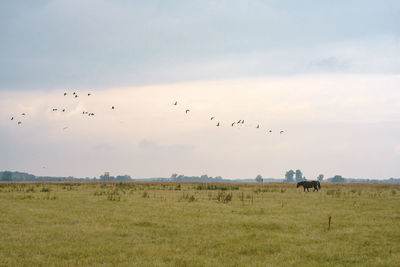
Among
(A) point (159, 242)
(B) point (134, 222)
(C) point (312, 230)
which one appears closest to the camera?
(A) point (159, 242)

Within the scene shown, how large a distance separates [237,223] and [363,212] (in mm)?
10145

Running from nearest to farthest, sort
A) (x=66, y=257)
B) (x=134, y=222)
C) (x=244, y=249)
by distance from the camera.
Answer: (x=66, y=257) < (x=244, y=249) < (x=134, y=222)

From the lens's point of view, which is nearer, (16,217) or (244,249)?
(244,249)

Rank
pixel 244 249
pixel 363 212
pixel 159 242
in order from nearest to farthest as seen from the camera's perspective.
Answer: pixel 244 249 < pixel 159 242 < pixel 363 212

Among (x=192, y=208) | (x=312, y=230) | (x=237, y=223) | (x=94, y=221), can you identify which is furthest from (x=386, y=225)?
(x=94, y=221)

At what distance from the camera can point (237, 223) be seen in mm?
19094

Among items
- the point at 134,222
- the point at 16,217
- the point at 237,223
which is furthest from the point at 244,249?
the point at 16,217

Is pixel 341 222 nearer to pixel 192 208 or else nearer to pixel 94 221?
pixel 192 208

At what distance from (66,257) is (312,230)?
11.2 metres

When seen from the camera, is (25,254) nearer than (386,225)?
Answer: Yes

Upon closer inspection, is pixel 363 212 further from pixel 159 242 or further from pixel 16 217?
pixel 16 217

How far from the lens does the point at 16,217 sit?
20.2m

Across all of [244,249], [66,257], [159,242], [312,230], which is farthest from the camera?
[312,230]

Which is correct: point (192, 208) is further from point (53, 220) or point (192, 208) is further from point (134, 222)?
point (53, 220)
